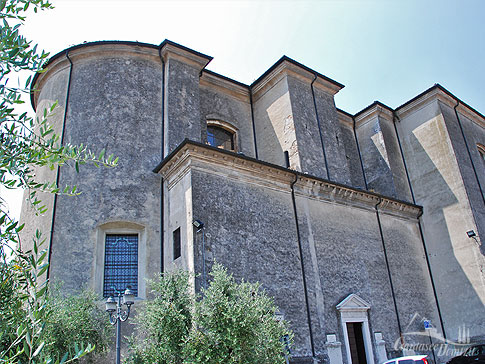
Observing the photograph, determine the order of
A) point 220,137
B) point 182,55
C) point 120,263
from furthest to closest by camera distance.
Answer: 1. point 220,137
2. point 182,55
3. point 120,263

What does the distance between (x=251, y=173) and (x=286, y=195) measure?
5.05 feet

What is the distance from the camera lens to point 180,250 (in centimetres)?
1170

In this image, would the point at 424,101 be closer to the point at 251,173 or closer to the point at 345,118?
the point at 345,118

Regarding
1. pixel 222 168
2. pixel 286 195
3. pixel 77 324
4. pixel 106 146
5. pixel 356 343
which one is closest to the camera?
pixel 77 324

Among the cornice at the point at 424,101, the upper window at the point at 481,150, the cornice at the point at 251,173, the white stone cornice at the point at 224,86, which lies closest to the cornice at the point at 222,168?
the cornice at the point at 251,173

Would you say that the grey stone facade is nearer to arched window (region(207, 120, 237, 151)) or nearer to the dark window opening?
arched window (region(207, 120, 237, 151))

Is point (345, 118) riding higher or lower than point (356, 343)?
higher

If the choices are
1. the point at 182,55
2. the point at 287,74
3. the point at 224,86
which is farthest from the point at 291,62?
the point at 182,55

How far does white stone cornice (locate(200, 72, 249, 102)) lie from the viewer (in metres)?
17.1

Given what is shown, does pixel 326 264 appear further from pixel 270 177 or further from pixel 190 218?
pixel 190 218

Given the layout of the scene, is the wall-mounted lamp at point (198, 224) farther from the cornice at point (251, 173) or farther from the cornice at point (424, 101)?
the cornice at point (424, 101)

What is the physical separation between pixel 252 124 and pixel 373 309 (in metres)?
8.77

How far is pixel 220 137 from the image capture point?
17.2 m

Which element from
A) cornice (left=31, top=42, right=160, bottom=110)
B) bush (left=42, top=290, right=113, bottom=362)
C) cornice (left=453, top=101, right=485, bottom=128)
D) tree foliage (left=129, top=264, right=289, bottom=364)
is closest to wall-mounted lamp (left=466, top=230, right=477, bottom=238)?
cornice (left=453, top=101, right=485, bottom=128)
